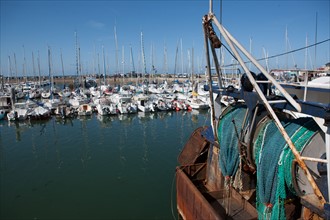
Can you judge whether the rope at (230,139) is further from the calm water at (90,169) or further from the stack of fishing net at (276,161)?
the calm water at (90,169)

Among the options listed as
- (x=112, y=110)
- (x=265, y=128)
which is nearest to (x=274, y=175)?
(x=265, y=128)

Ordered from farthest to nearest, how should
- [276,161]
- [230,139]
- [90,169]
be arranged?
[90,169], [230,139], [276,161]

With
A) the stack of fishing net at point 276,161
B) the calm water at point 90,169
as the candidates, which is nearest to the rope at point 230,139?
the stack of fishing net at point 276,161

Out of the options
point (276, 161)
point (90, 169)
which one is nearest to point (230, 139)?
point (276, 161)

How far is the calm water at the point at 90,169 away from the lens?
488 inches

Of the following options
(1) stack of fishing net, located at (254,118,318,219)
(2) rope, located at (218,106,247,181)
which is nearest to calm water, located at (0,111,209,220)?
(2) rope, located at (218,106,247,181)

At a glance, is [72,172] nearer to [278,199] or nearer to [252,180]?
[252,180]

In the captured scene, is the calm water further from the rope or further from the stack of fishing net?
the stack of fishing net

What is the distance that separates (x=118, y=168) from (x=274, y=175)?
1353 centimetres

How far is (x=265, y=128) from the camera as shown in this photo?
615 centimetres

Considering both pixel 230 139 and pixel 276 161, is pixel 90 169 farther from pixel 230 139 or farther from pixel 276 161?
pixel 276 161

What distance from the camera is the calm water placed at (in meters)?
12.4

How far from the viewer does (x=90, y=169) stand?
17.3m

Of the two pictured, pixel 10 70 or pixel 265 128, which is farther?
pixel 10 70
